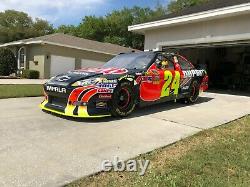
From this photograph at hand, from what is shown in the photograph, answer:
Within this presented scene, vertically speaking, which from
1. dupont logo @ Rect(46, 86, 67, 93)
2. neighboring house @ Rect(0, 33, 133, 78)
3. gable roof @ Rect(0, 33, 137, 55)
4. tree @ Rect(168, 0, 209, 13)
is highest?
tree @ Rect(168, 0, 209, 13)

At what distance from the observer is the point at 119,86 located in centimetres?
602

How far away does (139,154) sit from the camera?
13.4 ft

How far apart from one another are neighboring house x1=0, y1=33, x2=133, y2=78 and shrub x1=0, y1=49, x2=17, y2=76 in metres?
1.03

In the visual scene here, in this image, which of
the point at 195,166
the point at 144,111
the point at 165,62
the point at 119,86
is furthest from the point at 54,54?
the point at 195,166

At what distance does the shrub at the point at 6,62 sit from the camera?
2311 centimetres

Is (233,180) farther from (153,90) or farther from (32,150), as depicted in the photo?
(153,90)

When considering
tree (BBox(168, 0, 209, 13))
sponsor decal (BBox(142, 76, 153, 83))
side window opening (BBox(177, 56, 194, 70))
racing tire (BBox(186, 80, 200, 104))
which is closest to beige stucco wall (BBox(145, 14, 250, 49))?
racing tire (BBox(186, 80, 200, 104))

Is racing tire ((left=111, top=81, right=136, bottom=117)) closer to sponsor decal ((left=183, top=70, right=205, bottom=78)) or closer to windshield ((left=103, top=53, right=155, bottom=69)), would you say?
windshield ((left=103, top=53, right=155, bottom=69))

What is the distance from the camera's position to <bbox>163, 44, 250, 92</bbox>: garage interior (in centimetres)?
1645

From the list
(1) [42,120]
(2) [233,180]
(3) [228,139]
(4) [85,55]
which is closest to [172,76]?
(3) [228,139]

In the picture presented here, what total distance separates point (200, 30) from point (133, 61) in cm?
568

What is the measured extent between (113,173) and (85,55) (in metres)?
22.7

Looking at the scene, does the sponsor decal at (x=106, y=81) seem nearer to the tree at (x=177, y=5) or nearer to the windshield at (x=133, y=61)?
the windshield at (x=133, y=61)

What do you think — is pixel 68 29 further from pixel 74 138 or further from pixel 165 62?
pixel 74 138
